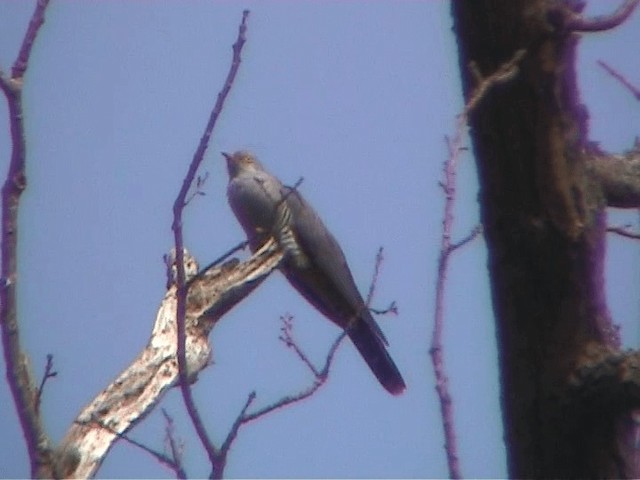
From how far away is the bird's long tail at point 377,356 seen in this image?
242 inches

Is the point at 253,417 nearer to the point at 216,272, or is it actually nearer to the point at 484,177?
the point at 484,177

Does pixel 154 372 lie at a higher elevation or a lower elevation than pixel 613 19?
lower

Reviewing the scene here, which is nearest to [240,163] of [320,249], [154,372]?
[320,249]

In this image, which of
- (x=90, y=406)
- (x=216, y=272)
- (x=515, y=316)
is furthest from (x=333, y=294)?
(x=515, y=316)

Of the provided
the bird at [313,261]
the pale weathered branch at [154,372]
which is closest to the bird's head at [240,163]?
the bird at [313,261]

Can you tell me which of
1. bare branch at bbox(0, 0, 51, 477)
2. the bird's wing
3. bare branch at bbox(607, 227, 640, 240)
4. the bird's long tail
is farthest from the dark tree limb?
the bird's wing

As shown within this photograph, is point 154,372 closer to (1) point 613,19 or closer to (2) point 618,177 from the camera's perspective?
(2) point 618,177

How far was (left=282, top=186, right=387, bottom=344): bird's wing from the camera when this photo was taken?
6668 millimetres

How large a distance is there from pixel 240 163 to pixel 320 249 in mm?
1201

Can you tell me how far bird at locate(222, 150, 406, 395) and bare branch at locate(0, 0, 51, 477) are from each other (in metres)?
4.27

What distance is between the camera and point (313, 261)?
6711 millimetres

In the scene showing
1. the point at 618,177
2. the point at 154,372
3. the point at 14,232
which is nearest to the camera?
the point at 14,232

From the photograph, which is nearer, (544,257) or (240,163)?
(544,257)

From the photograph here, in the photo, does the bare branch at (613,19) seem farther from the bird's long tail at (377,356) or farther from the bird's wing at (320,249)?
the bird's wing at (320,249)
